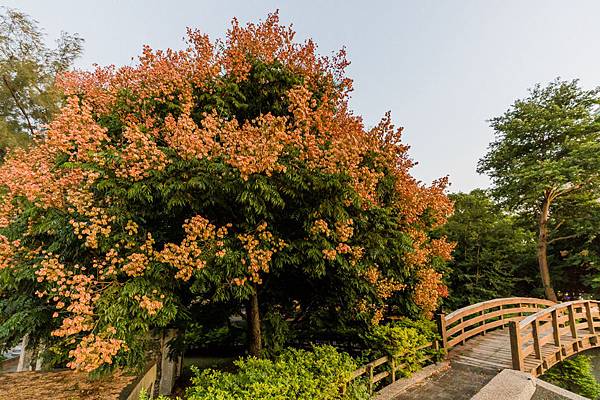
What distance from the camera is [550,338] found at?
291 inches

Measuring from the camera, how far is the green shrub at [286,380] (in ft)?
11.5

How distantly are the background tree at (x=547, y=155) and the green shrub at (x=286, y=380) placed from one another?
489 inches

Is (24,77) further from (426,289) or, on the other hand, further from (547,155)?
(547,155)

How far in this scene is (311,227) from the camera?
4.02 m

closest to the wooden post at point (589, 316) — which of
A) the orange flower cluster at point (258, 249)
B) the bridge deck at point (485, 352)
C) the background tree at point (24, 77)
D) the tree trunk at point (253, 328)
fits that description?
the bridge deck at point (485, 352)

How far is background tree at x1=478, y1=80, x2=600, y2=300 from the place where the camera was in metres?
12.1

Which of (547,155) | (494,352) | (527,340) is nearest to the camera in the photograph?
(527,340)

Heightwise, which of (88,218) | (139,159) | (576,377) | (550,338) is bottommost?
(576,377)

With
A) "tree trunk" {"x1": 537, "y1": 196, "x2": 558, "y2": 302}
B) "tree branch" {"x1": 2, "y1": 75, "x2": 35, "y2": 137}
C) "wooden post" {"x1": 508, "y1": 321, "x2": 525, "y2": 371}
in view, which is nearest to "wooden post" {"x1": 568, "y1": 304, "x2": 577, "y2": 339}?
"wooden post" {"x1": 508, "y1": 321, "x2": 525, "y2": 371}

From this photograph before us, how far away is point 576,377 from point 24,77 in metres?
19.6

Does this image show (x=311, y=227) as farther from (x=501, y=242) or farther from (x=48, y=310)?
(x=501, y=242)

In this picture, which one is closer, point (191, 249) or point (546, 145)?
point (191, 249)

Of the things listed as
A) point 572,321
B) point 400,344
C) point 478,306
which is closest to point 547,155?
point 572,321

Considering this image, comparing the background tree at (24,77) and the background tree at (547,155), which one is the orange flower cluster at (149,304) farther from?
the background tree at (547,155)
